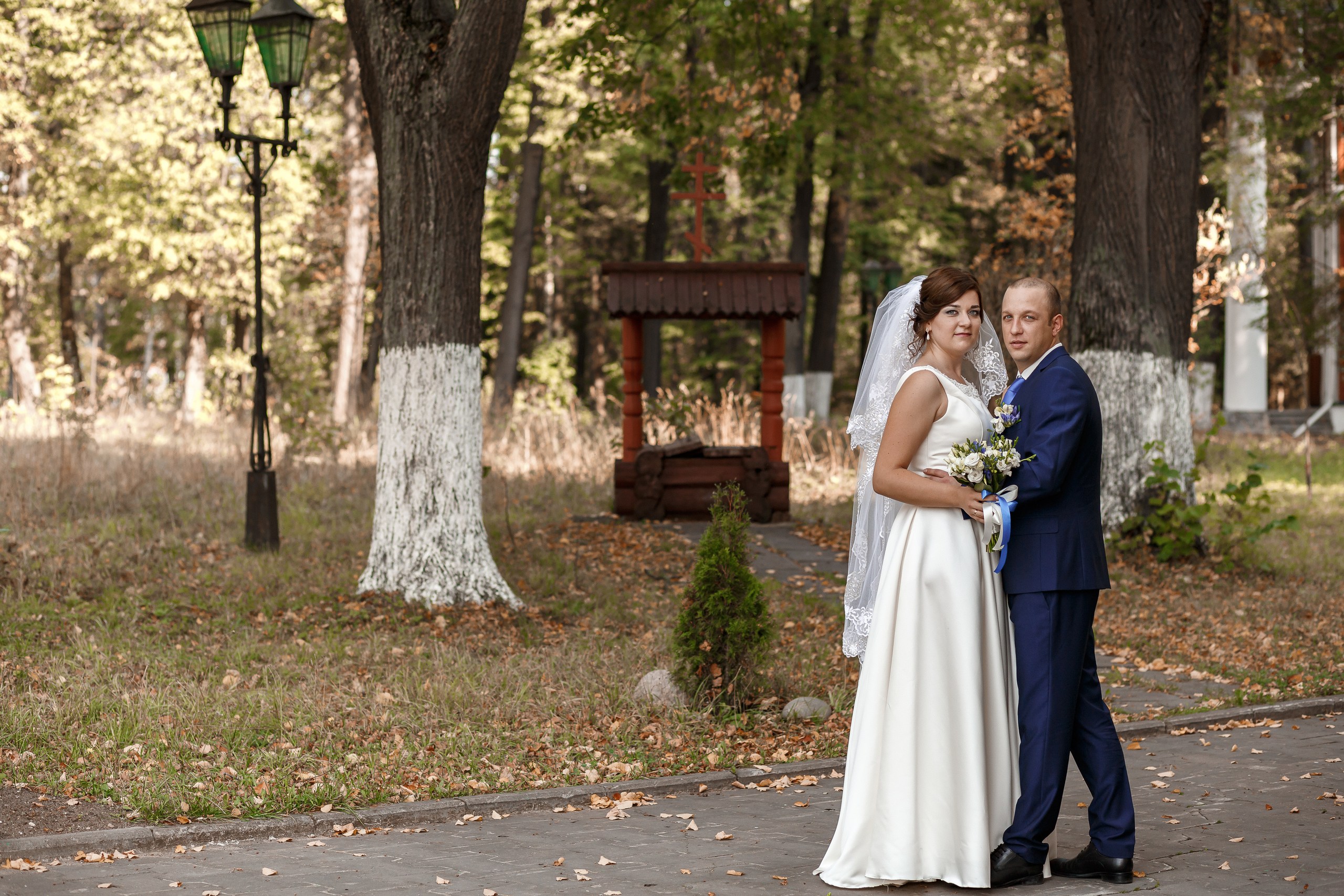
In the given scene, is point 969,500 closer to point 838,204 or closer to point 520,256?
point 520,256

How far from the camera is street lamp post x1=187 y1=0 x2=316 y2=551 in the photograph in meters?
11.5

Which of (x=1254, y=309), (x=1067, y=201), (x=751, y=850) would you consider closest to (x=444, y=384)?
(x=751, y=850)

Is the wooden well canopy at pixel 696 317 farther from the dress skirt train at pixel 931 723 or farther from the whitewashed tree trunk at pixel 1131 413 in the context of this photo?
the dress skirt train at pixel 931 723

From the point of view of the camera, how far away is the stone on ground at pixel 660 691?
7.00 metres

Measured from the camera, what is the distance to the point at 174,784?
5.65 meters

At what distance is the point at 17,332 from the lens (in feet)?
85.7

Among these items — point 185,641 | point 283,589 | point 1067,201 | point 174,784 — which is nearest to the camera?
point 174,784

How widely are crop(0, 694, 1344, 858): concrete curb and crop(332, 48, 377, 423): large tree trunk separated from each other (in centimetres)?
1671

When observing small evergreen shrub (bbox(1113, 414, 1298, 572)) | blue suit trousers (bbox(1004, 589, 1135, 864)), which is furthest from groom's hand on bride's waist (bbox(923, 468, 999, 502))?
small evergreen shrub (bbox(1113, 414, 1298, 572))

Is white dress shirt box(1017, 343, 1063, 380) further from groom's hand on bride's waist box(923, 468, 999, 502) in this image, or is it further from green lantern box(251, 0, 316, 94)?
green lantern box(251, 0, 316, 94)

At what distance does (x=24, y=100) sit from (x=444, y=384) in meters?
18.1

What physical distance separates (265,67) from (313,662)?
6463 mm

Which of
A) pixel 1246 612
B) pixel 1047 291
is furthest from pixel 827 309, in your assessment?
pixel 1047 291

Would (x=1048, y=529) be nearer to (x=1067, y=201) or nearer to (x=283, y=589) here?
(x=283, y=589)
